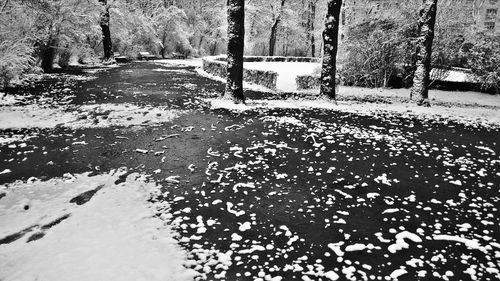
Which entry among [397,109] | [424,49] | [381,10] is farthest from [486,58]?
[397,109]

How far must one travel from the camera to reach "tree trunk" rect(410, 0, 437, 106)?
501 inches

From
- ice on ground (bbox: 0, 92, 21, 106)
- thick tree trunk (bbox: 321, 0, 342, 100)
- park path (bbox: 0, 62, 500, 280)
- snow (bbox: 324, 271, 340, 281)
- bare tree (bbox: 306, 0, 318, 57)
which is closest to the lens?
snow (bbox: 324, 271, 340, 281)

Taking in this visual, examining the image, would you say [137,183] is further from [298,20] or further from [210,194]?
[298,20]

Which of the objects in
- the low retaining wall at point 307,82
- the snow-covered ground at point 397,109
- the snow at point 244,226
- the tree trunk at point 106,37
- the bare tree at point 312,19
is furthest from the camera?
the bare tree at point 312,19

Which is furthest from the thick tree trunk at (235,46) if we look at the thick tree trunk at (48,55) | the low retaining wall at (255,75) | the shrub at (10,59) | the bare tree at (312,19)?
the bare tree at (312,19)

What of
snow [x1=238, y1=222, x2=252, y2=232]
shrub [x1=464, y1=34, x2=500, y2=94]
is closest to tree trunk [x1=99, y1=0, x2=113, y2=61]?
shrub [x1=464, y1=34, x2=500, y2=94]

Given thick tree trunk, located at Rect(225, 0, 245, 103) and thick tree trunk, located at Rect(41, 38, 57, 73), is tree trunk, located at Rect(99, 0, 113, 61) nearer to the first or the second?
thick tree trunk, located at Rect(41, 38, 57, 73)

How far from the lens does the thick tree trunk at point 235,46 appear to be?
1173cm

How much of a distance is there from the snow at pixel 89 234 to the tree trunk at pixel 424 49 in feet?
38.5

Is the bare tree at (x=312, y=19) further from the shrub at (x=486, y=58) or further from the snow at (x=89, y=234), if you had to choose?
the snow at (x=89, y=234)

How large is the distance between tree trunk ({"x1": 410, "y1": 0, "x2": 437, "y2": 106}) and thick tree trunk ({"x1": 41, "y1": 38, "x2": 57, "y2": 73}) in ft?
66.5

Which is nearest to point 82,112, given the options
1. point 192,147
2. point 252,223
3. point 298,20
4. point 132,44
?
point 192,147

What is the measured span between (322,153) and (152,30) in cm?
4121

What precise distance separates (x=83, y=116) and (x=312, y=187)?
7800 millimetres
